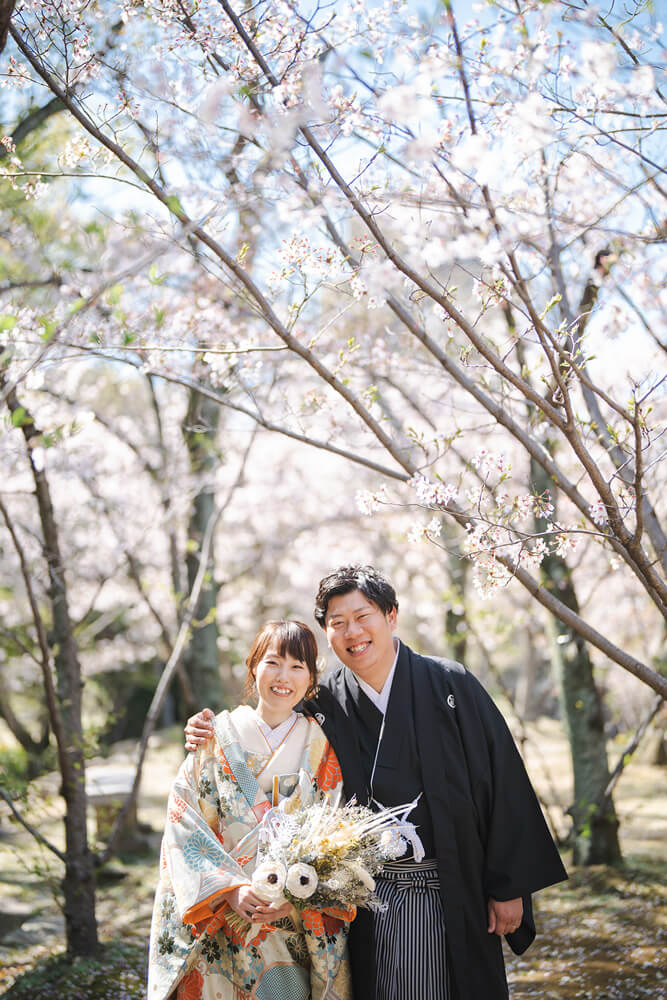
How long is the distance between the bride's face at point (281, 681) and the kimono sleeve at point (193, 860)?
1.14 feet

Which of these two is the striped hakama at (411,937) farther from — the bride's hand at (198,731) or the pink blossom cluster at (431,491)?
the pink blossom cluster at (431,491)

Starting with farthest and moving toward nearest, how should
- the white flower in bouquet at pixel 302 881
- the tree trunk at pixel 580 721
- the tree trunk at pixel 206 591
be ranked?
the tree trunk at pixel 206 591 < the tree trunk at pixel 580 721 < the white flower in bouquet at pixel 302 881

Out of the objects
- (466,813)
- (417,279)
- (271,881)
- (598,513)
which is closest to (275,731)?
(271,881)

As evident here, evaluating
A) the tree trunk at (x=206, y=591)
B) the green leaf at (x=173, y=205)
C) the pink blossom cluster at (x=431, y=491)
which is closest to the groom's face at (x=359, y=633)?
the pink blossom cluster at (x=431, y=491)

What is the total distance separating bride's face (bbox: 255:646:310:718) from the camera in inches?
98.3

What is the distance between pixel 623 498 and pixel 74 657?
282 centimetres

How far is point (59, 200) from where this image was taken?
7105mm

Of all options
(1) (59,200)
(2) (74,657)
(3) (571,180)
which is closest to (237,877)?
(2) (74,657)

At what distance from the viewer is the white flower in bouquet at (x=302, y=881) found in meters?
2.10

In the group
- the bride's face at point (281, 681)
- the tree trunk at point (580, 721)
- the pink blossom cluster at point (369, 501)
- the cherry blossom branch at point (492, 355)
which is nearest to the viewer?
the cherry blossom branch at point (492, 355)

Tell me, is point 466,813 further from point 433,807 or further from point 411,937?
point 411,937

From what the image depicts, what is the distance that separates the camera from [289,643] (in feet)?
8.29

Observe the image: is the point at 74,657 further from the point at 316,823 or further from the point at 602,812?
the point at 602,812

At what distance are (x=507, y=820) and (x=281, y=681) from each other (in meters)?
0.78
